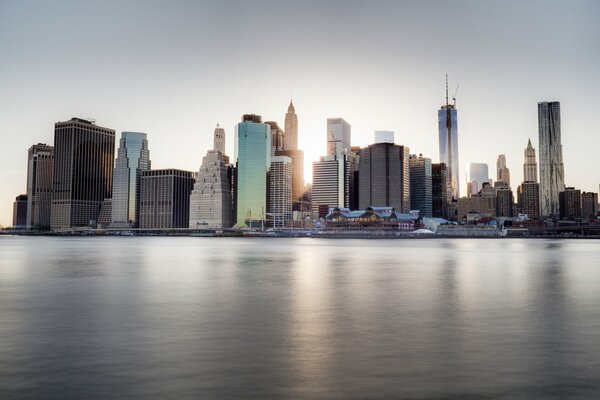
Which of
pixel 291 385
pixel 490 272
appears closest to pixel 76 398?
pixel 291 385

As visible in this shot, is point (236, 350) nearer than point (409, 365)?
No

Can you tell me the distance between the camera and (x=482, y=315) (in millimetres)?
33156

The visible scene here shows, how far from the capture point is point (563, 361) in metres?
20.9

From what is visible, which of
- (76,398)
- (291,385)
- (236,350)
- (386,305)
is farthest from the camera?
(386,305)

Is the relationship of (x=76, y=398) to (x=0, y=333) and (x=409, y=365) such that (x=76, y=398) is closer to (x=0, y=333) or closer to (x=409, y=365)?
(x=409, y=365)

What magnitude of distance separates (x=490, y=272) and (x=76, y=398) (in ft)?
207

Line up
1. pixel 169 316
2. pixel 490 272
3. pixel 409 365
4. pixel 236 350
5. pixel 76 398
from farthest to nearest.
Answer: pixel 490 272, pixel 169 316, pixel 236 350, pixel 409 365, pixel 76 398

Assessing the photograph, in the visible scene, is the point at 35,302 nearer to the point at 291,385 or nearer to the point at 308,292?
the point at 308,292

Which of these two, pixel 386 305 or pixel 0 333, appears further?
pixel 386 305

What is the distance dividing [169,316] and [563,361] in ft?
73.0

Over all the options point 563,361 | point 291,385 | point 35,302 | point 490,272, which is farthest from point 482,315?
point 490,272

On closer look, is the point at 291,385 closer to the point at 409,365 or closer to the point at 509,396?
the point at 409,365

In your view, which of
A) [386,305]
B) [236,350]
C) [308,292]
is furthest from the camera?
[308,292]

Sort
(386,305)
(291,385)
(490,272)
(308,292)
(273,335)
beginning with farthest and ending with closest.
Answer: (490,272) < (308,292) < (386,305) < (273,335) < (291,385)
